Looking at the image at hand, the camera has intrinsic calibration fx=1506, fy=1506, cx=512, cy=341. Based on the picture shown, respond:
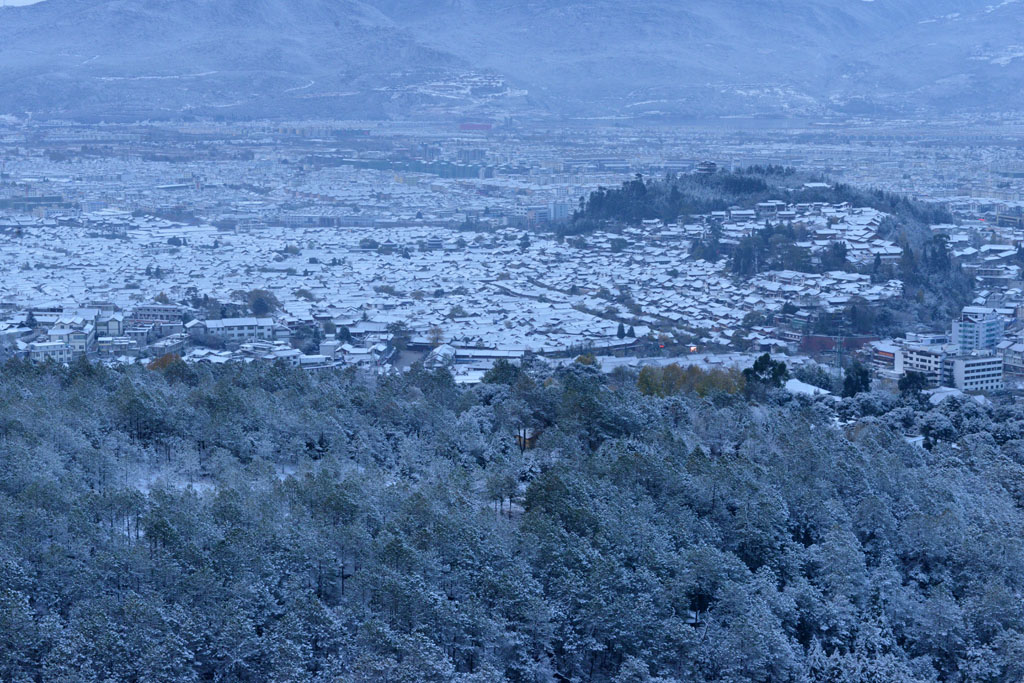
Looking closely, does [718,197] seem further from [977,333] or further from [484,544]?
[484,544]

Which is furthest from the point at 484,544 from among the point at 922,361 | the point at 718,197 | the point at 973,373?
the point at 718,197

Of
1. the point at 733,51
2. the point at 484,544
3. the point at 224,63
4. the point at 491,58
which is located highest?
the point at 733,51

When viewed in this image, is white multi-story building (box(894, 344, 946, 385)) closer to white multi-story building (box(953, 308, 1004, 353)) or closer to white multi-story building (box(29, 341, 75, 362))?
white multi-story building (box(953, 308, 1004, 353))

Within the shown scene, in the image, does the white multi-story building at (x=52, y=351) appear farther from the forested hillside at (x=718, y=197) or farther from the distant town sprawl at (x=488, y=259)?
the forested hillside at (x=718, y=197)

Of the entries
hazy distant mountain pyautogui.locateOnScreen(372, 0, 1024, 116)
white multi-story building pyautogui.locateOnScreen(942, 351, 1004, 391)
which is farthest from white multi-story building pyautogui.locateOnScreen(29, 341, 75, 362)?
hazy distant mountain pyautogui.locateOnScreen(372, 0, 1024, 116)

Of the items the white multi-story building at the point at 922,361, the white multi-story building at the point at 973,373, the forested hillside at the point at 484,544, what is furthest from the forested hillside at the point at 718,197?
the forested hillside at the point at 484,544

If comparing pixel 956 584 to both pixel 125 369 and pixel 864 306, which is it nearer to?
pixel 125 369

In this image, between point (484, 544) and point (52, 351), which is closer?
point (484, 544)
